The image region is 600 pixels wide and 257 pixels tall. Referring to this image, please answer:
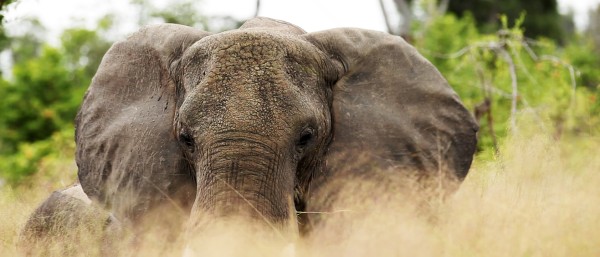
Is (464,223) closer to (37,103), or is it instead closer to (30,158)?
(30,158)

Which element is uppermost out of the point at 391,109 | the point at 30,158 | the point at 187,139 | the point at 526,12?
the point at 187,139

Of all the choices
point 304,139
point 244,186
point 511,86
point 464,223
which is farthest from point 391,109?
point 511,86

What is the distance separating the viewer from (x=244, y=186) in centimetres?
468

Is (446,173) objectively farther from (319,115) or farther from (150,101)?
(150,101)

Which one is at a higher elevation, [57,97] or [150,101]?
[150,101]

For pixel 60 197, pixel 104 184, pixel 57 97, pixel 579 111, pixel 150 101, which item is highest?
pixel 150 101

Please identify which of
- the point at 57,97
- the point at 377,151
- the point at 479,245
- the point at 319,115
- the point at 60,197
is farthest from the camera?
the point at 57,97

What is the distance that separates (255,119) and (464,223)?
1.03 m

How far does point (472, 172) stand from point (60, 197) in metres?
2.47

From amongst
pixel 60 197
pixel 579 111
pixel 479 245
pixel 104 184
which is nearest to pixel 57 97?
pixel 579 111

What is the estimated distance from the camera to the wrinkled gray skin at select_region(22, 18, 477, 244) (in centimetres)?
475

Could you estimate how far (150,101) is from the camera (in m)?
5.57

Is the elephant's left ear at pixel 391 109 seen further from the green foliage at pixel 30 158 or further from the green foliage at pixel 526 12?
the green foliage at pixel 526 12

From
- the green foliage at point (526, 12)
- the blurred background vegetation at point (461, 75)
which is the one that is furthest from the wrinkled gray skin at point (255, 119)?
the green foliage at point (526, 12)
